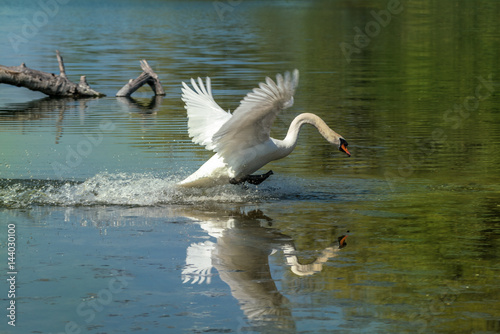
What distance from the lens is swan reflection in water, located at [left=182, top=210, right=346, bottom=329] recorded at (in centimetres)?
713

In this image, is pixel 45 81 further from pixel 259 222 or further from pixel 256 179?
pixel 259 222

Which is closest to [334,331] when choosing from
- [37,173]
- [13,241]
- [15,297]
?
[15,297]

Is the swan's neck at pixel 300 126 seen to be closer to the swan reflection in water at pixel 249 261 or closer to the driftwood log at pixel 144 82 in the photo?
the swan reflection in water at pixel 249 261

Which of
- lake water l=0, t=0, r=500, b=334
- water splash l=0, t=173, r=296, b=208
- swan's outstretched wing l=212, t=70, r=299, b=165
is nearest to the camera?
lake water l=0, t=0, r=500, b=334

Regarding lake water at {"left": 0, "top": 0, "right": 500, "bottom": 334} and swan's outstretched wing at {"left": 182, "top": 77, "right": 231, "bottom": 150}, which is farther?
swan's outstretched wing at {"left": 182, "top": 77, "right": 231, "bottom": 150}

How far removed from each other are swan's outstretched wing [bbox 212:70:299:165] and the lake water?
2.50 feet

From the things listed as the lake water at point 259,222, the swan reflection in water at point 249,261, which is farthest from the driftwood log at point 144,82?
the swan reflection in water at point 249,261

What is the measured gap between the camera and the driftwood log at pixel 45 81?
21.5 m

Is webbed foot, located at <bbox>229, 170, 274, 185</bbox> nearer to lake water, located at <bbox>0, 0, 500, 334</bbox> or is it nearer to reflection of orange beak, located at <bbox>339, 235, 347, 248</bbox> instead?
lake water, located at <bbox>0, 0, 500, 334</bbox>

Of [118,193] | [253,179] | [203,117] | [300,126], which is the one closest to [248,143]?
[253,179]

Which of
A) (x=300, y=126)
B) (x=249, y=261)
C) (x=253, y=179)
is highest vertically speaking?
(x=300, y=126)

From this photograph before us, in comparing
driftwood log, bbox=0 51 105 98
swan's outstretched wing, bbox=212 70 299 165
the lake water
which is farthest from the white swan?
A: driftwood log, bbox=0 51 105 98

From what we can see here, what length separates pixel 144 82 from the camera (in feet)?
79.5

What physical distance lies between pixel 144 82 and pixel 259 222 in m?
14.5
